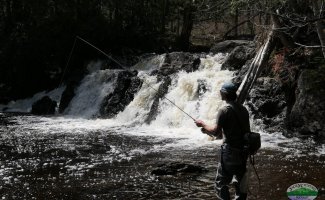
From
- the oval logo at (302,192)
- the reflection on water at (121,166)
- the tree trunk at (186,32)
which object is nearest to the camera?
the oval logo at (302,192)

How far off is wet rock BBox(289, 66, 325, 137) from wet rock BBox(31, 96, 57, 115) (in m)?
14.1

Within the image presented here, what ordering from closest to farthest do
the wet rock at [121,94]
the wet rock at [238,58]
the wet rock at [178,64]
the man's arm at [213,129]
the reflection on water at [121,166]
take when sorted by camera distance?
the man's arm at [213,129] < the reflection on water at [121,166] < the wet rock at [238,58] < the wet rock at [178,64] < the wet rock at [121,94]

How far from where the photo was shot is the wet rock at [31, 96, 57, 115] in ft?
77.6

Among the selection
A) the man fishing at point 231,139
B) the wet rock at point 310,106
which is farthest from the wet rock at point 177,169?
the wet rock at point 310,106

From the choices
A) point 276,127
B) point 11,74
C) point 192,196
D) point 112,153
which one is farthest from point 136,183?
point 11,74

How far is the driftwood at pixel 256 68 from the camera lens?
12531mm

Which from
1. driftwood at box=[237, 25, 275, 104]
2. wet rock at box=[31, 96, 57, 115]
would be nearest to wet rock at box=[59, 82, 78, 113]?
wet rock at box=[31, 96, 57, 115]

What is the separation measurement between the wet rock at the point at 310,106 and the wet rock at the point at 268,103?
2.66 feet

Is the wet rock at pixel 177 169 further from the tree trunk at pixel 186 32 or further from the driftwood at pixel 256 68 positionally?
the tree trunk at pixel 186 32

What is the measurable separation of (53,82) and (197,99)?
13.4 meters

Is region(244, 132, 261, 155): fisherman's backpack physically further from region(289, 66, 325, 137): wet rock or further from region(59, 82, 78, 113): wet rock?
region(59, 82, 78, 113): wet rock

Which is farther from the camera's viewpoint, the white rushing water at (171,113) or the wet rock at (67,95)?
the wet rock at (67,95)

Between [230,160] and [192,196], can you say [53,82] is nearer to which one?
[192,196]

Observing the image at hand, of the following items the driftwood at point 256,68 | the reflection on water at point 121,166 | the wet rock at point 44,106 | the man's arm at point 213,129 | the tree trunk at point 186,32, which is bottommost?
the reflection on water at point 121,166
